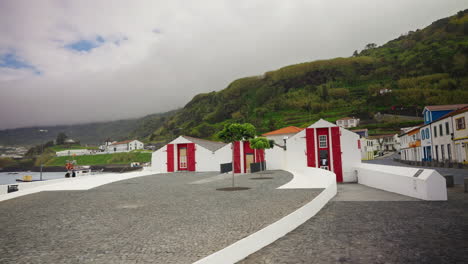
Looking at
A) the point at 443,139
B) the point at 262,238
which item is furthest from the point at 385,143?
the point at 262,238

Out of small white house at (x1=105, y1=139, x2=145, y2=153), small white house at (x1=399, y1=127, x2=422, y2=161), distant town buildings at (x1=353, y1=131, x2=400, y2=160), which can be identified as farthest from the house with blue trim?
small white house at (x1=105, y1=139, x2=145, y2=153)

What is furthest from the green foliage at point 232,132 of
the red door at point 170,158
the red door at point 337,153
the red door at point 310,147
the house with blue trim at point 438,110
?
the house with blue trim at point 438,110

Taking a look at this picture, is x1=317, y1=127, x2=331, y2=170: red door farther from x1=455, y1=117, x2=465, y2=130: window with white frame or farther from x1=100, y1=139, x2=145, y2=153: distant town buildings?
x1=100, y1=139, x2=145, y2=153: distant town buildings

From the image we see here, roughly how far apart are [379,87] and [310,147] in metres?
131

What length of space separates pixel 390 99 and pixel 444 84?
21.8 meters

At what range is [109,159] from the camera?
11988 cm

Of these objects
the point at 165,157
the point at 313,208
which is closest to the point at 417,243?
the point at 313,208

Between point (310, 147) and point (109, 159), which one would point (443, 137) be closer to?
point (310, 147)

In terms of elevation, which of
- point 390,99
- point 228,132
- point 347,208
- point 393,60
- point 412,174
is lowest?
point 347,208

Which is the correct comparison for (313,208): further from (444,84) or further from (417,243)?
(444,84)

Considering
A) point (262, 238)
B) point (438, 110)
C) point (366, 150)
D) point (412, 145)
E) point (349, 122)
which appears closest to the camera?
point (262, 238)

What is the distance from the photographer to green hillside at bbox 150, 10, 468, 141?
118312 mm

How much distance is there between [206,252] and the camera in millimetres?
5879

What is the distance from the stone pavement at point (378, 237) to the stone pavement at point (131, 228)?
1074 mm
